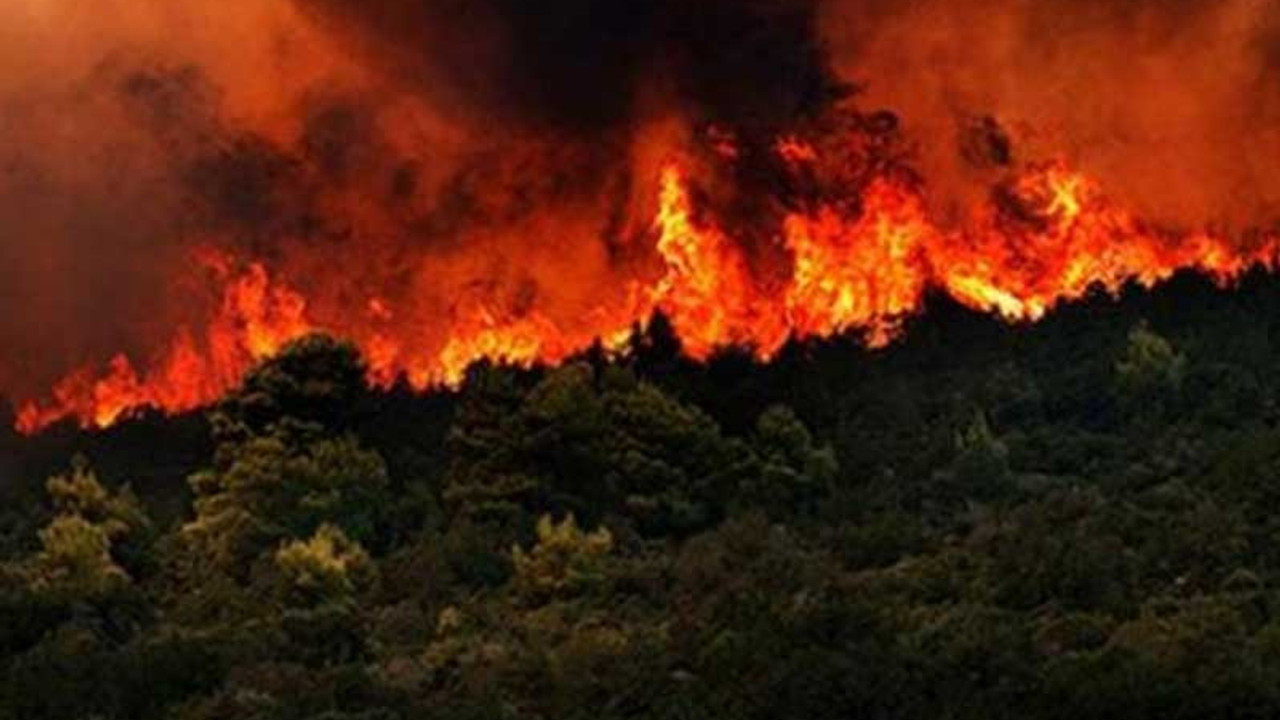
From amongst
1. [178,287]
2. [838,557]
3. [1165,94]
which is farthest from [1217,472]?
[178,287]

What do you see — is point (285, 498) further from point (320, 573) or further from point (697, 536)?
point (697, 536)

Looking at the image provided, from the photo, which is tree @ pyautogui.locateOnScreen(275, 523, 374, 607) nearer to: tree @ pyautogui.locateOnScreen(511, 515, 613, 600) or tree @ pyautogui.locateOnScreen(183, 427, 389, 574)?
tree @ pyautogui.locateOnScreen(511, 515, 613, 600)

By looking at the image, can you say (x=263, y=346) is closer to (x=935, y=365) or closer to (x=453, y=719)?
(x=935, y=365)

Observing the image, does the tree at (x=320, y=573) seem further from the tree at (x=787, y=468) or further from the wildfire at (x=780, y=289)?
the wildfire at (x=780, y=289)

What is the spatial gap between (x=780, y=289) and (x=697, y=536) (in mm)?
23484

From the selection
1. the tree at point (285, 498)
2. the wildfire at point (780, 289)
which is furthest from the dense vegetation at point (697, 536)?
the wildfire at point (780, 289)

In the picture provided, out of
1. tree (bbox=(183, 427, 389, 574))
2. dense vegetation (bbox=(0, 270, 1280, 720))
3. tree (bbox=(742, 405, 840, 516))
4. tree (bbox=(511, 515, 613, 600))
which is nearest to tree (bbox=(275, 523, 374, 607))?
dense vegetation (bbox=(0, 270, 1280, 720))

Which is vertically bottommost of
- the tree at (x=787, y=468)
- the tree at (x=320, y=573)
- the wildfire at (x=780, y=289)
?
the tree at (x=320, y=573)

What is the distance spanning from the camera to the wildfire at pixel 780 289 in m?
93.4

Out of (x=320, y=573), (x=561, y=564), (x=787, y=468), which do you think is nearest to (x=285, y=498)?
(x=320, y=573)

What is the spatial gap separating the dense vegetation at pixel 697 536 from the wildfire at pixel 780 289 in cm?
232

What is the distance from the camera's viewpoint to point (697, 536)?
7344 centimetres

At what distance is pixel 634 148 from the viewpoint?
106 metres

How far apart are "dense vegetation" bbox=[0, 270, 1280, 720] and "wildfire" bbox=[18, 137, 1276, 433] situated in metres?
2.32
